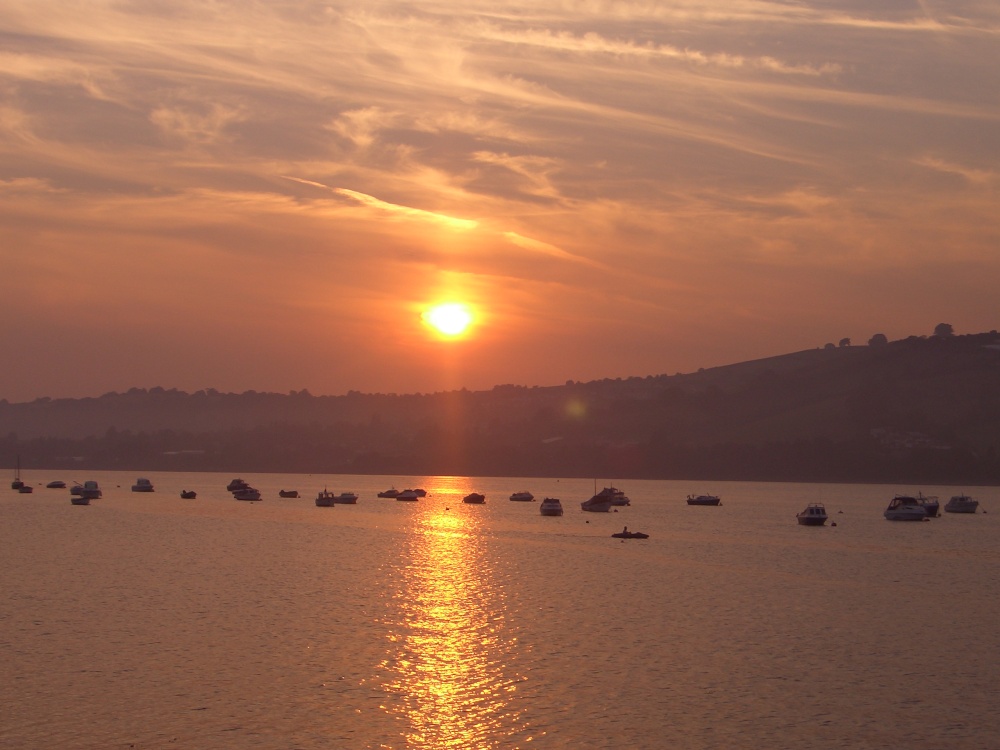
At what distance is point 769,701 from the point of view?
4894 cm

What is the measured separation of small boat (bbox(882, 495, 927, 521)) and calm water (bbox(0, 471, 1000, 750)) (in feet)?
191

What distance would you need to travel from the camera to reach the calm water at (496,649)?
44.1 metres

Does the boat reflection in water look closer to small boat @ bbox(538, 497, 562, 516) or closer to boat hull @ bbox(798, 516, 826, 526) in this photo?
boat hull @ bbox(798, 516, 826, 526)

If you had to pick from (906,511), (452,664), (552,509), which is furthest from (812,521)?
(452,664)

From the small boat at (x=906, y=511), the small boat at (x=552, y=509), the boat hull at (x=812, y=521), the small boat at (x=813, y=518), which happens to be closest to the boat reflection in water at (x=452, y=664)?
the boat hull at (x=812, y=521)

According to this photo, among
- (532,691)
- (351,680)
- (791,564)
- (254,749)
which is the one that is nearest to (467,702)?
(532,691)

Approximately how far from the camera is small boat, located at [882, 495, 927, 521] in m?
179

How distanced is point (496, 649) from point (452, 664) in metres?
4.77

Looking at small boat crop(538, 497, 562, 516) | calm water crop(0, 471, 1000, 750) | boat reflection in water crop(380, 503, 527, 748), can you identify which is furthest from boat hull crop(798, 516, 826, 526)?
boat reflection in water crop(380, 503, 527, 748)

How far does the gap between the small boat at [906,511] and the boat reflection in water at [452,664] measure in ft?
324

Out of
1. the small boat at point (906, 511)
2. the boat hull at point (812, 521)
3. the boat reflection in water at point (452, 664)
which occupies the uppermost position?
the small boat at point (906, 511)

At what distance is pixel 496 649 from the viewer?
6053cm

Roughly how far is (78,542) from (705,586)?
76446 millimetres

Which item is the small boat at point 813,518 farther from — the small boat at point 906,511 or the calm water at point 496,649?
the calm water at point 496,649
